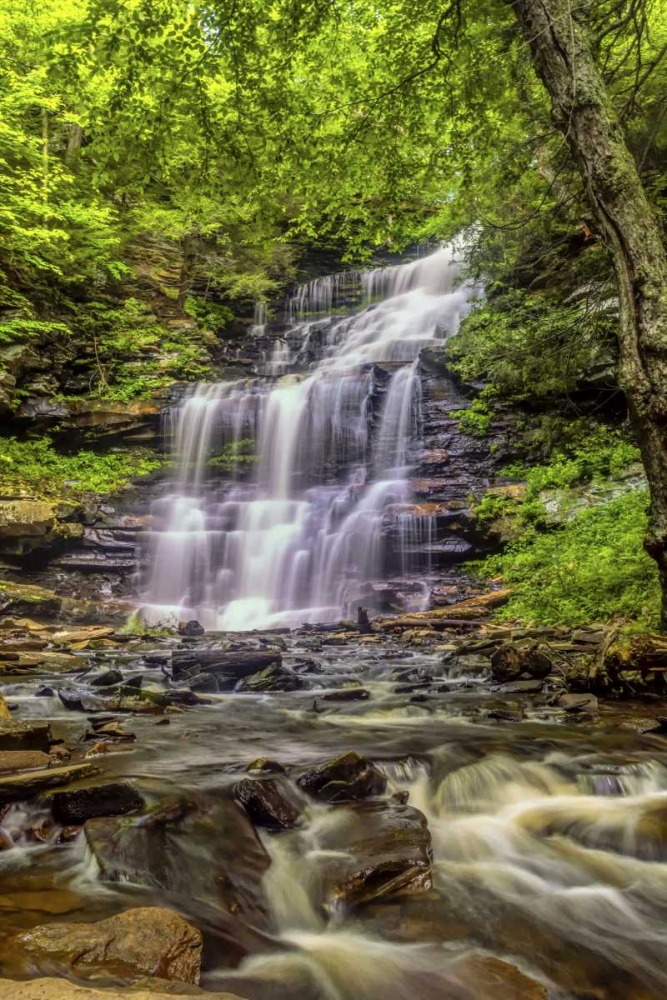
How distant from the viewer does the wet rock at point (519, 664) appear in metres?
6.46

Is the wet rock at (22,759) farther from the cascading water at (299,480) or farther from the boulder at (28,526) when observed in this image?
the boulder at (28,526)

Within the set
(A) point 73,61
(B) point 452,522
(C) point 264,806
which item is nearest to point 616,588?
(B) point 452,522

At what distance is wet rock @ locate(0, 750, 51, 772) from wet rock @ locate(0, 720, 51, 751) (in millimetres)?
171

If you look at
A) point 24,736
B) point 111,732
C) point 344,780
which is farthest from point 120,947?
point 111,732

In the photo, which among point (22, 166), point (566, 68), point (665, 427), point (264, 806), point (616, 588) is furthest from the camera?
point (22, 166)

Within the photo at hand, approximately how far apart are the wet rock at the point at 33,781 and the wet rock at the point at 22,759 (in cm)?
10

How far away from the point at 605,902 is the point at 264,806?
1.64m

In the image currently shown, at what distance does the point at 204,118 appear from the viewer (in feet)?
22.5

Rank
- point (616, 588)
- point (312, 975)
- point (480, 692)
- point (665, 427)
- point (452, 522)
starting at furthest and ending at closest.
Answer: point (452, 522) < point (616, 588) < point (480, 692) < point (665, 427) < point (312, 975)

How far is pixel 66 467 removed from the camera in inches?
640

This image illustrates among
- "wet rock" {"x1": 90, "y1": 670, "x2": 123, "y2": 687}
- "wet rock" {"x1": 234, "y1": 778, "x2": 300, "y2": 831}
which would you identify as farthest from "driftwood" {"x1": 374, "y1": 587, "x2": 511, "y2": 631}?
"wet rock" {"x1": 234, "y1": 778, "x2": 300, "y2": 831}

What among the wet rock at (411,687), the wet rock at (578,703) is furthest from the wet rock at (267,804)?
the wet rock at (411,687)

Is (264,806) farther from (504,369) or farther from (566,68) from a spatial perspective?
(504,369)

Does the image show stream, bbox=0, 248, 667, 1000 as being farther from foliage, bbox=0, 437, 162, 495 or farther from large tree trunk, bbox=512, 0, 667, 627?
foliage, bbox=0, 437, 162, 495
